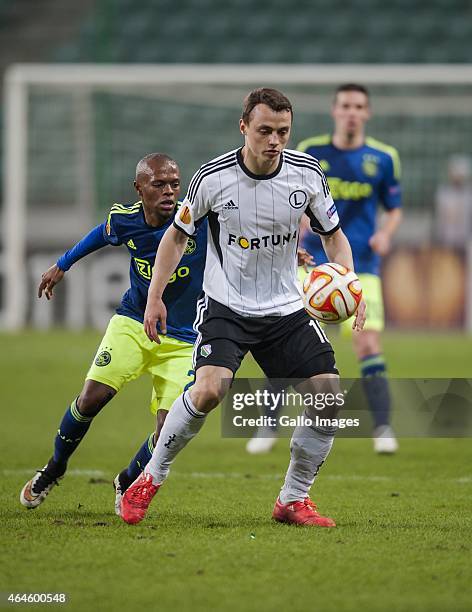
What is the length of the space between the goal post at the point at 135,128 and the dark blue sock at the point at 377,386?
6.60m

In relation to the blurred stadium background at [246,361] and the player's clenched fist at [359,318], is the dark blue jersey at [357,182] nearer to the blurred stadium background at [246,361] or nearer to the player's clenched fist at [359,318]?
the blurred stadium background at [246,361]

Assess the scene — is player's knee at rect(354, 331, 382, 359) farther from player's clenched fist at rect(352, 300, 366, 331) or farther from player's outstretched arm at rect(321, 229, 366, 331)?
player's clenched fist at rect(352, 300, 366, 331)

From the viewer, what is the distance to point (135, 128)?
1614 cm

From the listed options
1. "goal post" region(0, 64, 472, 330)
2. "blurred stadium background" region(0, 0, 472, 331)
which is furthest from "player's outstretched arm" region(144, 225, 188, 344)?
"goal post" region(0, 64, 472, 330)

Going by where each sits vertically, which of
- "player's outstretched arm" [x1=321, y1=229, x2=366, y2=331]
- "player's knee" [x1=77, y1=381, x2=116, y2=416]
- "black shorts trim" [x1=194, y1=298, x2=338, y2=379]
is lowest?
"player's knee" [x1=77, y1=381, x2=116, y2=416]

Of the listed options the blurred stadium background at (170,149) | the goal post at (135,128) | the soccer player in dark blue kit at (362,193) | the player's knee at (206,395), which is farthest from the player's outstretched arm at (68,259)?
the goal post at (135,128)

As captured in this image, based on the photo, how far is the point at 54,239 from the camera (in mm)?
15625

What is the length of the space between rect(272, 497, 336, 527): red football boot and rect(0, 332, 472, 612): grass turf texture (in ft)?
0.28

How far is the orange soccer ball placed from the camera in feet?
17.0

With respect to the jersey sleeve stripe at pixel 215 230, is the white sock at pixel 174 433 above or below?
below

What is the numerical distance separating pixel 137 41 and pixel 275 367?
16.1 meters

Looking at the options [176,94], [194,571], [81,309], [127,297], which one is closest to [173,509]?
[127,297]

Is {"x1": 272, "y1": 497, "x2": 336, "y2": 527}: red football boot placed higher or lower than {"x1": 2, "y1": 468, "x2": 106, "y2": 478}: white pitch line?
higher

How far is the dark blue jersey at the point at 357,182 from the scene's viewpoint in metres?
8.52
